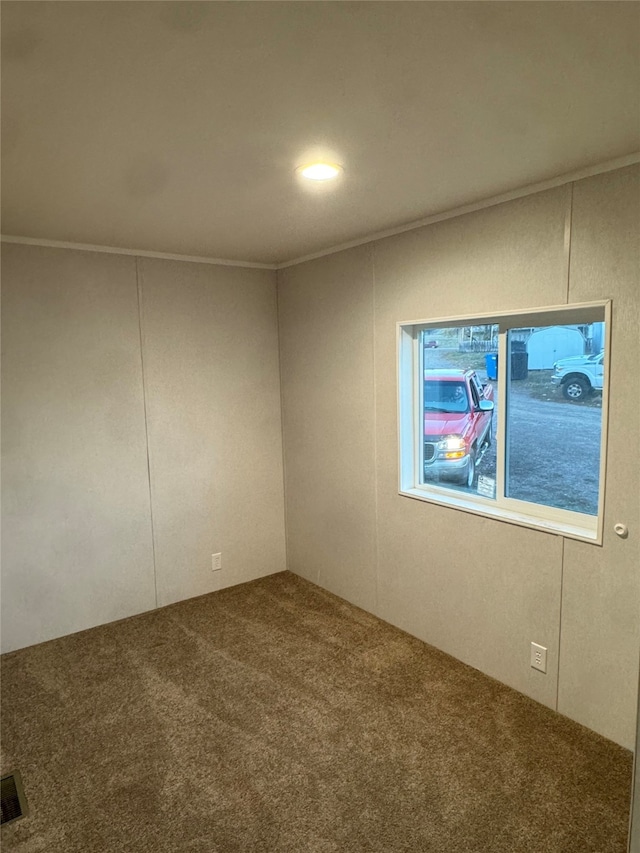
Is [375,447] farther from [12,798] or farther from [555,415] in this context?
[12,798]


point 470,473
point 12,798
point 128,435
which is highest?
point 128,435

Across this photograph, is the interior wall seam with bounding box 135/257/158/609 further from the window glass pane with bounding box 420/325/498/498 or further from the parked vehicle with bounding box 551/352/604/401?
the parked vehicle with bounding box 551/352/604/401

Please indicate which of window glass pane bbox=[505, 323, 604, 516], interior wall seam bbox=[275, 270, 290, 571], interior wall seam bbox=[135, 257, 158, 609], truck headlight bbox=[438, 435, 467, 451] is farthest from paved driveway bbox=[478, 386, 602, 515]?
interior wall seam bbox=[135, 257, 158, 609]

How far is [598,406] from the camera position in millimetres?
2326

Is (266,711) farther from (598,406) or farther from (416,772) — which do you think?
(598,406)

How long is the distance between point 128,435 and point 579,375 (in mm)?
2707

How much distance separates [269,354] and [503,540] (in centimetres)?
226

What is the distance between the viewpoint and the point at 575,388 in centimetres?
243

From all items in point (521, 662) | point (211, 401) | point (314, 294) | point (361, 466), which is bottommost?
point (521, 662)

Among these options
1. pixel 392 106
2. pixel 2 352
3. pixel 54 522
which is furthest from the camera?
pixel 54 522

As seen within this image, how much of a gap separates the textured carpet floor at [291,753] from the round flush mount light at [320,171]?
96.3 inches

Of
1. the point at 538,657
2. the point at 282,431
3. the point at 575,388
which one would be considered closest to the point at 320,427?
the point at 282,431

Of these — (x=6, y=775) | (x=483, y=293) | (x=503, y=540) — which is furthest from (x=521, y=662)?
(x=6, y=775)

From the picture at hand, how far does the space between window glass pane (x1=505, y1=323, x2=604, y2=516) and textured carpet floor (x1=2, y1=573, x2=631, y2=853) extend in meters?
1.06
